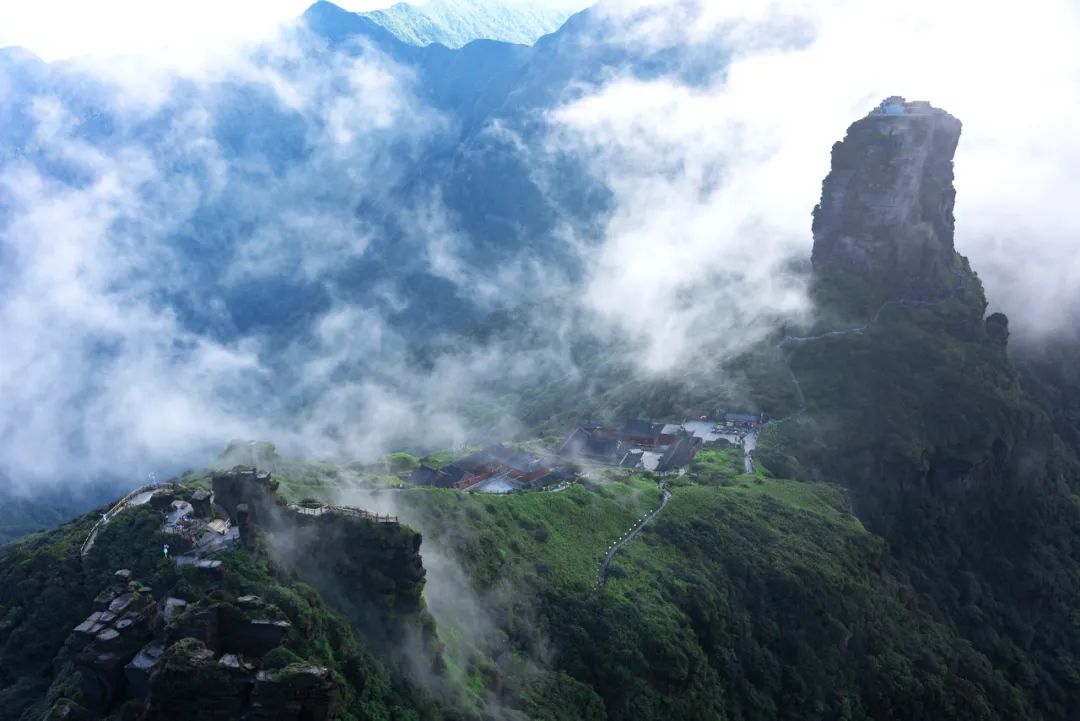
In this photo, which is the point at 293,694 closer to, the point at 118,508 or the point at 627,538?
the point at 118,508

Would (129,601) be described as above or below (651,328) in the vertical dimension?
below

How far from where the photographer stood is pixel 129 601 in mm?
41125

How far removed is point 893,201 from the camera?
399 ft

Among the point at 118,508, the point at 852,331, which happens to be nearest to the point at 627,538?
the point at 118,508

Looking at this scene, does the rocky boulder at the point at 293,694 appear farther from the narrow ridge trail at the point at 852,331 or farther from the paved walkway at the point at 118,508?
the narrow ridge trail at the point at 852,331

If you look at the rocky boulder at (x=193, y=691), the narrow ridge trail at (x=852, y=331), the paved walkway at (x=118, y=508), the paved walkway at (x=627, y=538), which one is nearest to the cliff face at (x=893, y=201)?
the narrow ridge trail at (x=852, y=331)

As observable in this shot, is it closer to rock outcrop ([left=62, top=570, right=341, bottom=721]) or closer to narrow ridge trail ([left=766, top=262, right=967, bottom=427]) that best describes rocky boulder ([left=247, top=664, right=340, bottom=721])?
rock outcrop ([left=62, top=570, right=341, bottom=721])

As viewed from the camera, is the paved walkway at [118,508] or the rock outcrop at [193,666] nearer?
the rock outcrop at [193,666]

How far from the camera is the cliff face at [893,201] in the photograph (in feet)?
399

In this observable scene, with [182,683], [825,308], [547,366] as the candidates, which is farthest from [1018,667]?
[547,366]

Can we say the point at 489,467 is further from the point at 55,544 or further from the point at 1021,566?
the point at 1021,566

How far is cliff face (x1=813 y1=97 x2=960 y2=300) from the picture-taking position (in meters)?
122

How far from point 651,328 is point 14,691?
118 metres

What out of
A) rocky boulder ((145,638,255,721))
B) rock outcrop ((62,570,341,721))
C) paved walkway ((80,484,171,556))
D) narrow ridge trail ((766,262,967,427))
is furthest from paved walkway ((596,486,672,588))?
rocky boulder ((145,638,255,721))
